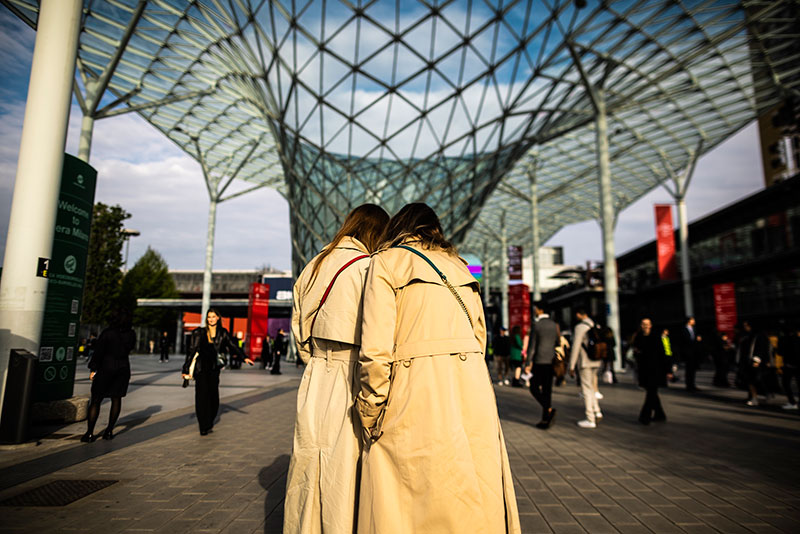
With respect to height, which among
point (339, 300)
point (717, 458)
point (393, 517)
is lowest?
point (717, 458)

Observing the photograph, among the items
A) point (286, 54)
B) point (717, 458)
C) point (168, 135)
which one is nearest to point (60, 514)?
point (717, 458)

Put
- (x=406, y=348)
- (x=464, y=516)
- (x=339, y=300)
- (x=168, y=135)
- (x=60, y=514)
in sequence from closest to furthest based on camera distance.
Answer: (x=464, y=516) < (x=406, y=348) < (x=339, y=300) < (x=60, y=514) < (x=168, y=135)

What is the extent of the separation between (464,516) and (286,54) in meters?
23.0

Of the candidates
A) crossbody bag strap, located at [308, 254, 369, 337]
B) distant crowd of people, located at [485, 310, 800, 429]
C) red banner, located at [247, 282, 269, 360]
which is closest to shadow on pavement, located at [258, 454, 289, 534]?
crossbody bag strap, located at [308, 254, 369, 337]

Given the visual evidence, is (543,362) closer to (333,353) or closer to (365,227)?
(365,227)

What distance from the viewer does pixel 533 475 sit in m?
4.67

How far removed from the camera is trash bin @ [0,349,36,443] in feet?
18.2

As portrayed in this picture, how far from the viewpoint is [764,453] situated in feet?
18.4

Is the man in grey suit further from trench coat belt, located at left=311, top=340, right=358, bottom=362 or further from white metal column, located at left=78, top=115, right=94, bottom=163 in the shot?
white metal column, located at left=78, top=115, right=94, bottom=163

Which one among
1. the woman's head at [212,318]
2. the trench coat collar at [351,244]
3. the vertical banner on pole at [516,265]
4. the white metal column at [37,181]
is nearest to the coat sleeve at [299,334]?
the trench coat collar at [351,244]

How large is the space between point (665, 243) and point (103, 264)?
121 ft

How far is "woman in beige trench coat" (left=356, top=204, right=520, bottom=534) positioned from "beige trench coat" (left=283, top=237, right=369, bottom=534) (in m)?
0.13

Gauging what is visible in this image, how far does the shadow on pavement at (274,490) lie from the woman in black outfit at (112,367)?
2.55 meters

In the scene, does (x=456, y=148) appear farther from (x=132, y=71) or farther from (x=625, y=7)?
(x=132, y=71)
